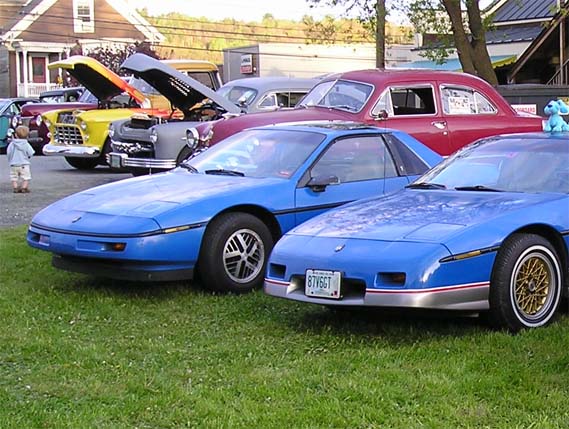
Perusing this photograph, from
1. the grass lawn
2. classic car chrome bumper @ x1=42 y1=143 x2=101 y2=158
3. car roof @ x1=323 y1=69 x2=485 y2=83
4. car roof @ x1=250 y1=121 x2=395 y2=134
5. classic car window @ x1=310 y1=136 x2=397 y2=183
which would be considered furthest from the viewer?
classic car chrome bumper @ x1=42 y1=143 x2=101 y2=158

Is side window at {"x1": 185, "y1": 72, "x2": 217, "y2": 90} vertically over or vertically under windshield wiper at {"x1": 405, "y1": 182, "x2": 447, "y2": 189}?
over

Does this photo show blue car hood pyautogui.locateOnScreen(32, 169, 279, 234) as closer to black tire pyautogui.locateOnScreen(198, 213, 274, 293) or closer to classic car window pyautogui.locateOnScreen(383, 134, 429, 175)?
black tire pyautogui.locateOnScreen(198, 213, 274, 293)

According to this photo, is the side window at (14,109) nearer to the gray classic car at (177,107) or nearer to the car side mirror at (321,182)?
the gray classic car at (177,107)

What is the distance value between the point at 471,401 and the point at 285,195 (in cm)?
328

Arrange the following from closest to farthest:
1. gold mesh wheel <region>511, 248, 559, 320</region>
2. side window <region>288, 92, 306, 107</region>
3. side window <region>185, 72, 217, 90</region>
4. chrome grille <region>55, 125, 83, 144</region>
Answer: gold mesh wheel <region>511, 248, 559, 320</region> < side window <region>288, 92, 306, 107</region> < chrome grille <region>55, 125, 83, 144</region> < side window <region>185, 72, 217, 90</region>

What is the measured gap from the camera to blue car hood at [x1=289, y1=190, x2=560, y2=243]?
5879 mm

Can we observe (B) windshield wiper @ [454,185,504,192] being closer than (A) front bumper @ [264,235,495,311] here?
No

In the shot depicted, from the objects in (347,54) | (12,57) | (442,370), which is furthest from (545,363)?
(12,57)

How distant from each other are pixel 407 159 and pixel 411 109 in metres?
3.80

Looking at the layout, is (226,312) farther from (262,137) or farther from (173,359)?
(262,137)

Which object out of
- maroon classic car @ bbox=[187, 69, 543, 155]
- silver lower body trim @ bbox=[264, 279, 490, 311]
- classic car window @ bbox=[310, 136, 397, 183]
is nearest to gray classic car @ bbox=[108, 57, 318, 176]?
maroon classic car @ bbox=[187, 69, 543, 155]

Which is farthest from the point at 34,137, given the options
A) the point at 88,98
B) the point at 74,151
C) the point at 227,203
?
the point at 227,203

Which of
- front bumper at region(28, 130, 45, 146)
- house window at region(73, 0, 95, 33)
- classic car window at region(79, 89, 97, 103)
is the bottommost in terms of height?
front bumper at region(28, 130, 45, 146)

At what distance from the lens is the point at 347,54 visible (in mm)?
38438
